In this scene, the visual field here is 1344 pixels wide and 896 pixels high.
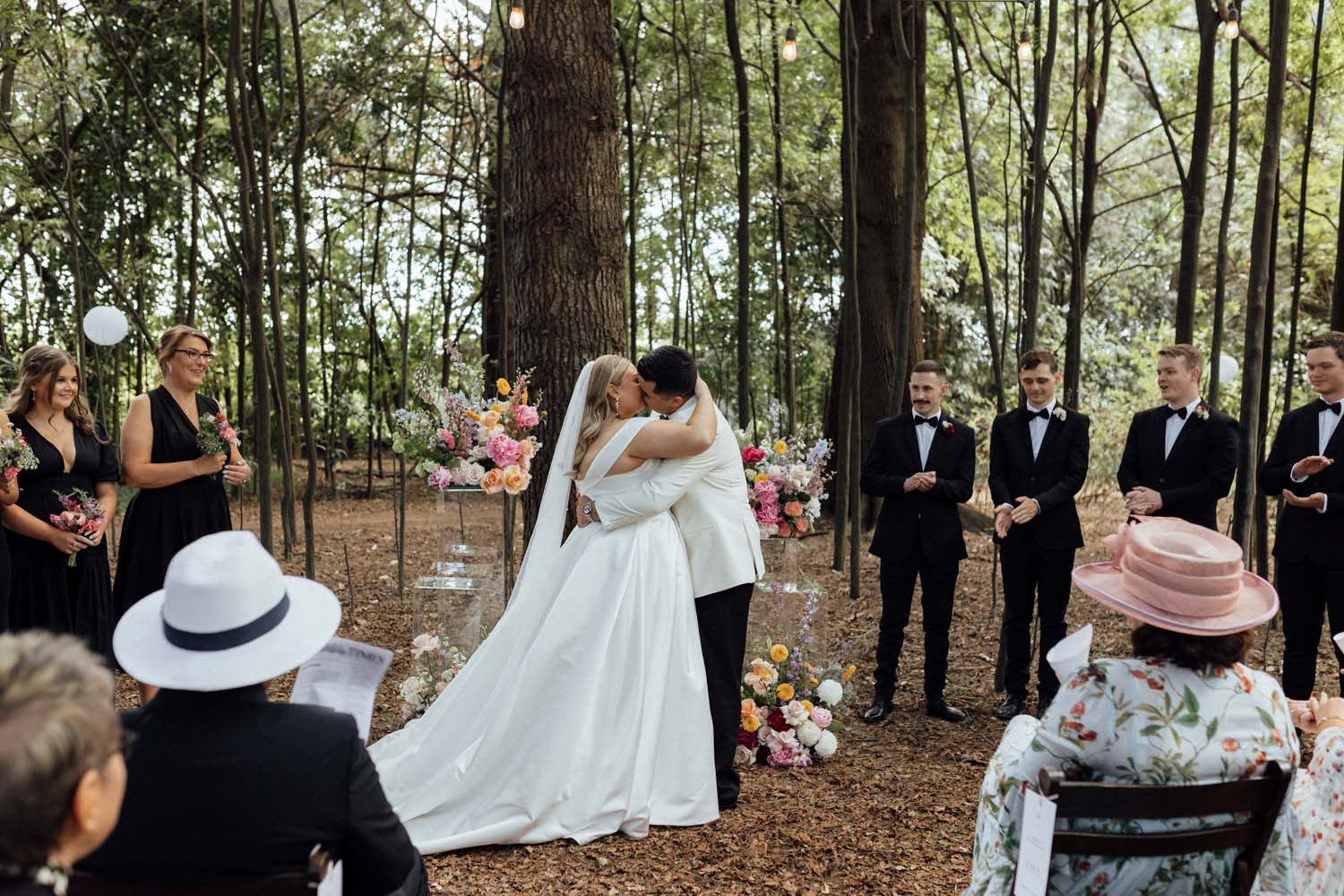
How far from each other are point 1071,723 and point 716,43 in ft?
31.6

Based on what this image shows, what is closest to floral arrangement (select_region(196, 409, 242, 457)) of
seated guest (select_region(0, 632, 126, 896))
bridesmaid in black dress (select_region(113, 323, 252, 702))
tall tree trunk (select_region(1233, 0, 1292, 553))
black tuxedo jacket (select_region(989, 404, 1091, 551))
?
bridesmaid in black dress (select_region(113, 323, 252, 702))

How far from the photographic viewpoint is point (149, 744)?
1.64 meters

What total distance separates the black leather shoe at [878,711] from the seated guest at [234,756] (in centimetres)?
370

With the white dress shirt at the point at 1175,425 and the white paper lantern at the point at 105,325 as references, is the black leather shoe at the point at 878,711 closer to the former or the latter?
the white dress shirt at the point at 1175,425

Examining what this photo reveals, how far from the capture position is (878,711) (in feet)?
17.2

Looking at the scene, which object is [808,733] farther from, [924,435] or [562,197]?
[562,197]

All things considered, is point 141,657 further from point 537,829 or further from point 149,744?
point 537,829

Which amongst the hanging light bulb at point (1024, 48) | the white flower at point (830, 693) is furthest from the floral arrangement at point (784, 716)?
the hanging light bulb at point (1024, 48)

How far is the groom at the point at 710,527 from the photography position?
4039 millimetres

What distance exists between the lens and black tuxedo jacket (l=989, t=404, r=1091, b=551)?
16.3ft

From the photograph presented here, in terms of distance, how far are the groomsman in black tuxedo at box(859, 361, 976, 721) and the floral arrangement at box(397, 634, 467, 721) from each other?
1952 mm

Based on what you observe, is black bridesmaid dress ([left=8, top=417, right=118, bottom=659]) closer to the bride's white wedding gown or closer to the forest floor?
the forest floor

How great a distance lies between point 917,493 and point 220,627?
389 cm

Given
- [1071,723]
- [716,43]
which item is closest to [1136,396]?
[716,43]
